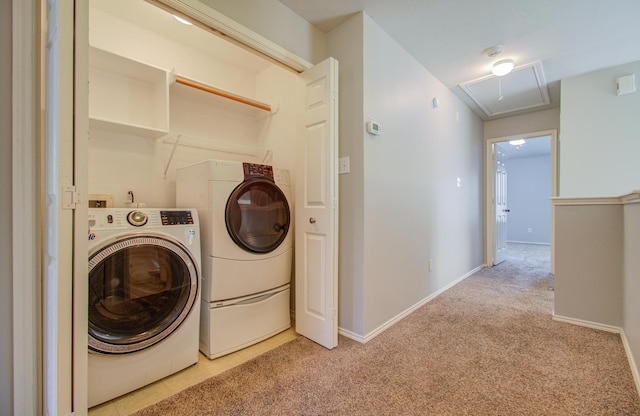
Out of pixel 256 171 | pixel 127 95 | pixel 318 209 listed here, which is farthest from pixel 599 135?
pixel 127 95

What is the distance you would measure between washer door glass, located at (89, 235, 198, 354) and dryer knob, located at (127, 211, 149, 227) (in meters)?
0.08

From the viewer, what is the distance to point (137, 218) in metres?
1.51

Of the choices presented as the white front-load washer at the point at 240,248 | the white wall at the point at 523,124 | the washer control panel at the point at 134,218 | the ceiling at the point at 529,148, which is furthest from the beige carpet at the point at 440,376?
the ceiling at the point at 529,148

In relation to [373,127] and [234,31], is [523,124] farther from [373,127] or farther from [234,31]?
[234,31]

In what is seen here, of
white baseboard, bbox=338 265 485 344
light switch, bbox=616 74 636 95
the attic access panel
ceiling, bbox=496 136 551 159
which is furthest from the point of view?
ceiling, bbox=496 136 551 159

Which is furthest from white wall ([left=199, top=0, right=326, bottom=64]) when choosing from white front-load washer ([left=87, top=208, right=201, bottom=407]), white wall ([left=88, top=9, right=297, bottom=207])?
white front-load washer ([left=87, top=208, right=201, bottom=407])

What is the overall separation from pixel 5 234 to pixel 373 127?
2046mm

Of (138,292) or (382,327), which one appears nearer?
(138,292)

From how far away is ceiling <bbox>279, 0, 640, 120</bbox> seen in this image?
78.0 inches

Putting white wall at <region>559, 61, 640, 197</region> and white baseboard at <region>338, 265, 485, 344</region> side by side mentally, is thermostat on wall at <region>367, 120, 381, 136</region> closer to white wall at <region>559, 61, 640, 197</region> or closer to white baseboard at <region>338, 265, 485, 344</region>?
white baseboard at <region>338, 265, 485, 344</region>

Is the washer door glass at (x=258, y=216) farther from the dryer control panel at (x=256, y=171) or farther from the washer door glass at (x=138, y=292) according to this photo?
the washer door glass at (x=138, y=292)

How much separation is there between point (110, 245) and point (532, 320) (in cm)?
315

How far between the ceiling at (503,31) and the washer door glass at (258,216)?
1.31 m

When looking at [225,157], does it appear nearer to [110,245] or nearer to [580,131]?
[110,245]
